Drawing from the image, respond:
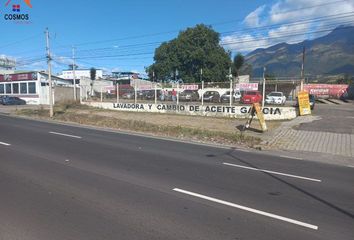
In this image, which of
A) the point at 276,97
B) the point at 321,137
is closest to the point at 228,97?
the point at 276,97

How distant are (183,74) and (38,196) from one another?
60.3 meters

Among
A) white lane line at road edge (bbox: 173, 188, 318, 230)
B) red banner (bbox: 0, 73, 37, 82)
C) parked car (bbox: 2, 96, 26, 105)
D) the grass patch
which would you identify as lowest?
the grass patch

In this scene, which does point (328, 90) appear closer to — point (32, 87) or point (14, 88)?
point (32, 87)

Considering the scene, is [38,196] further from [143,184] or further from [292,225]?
[292,225]

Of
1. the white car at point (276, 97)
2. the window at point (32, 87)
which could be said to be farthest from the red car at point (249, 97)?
the window at point (32, 87)

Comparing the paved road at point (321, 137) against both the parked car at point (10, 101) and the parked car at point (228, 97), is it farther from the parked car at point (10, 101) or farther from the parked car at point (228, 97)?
the parked car at point (10, 101)

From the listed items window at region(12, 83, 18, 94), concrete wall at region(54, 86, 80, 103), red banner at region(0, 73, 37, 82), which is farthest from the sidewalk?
window at region(12, 83, 18, 94)

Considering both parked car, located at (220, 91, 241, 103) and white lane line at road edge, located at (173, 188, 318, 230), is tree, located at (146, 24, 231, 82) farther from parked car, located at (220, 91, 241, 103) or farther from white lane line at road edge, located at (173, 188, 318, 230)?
white lane line at road edge, located at (173, 188, 318, 230)

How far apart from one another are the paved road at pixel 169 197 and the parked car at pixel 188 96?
52.0 ft

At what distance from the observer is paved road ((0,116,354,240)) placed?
4.95m

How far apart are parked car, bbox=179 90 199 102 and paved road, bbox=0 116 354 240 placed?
15.9 m

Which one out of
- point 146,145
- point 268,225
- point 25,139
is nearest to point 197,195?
point 268,225

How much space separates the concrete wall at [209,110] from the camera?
21.5 meters

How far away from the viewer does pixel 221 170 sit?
902 centimetres
